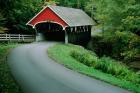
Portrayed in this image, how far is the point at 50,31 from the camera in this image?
4356 centimetres

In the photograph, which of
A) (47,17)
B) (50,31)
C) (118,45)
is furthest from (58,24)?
(118,45)

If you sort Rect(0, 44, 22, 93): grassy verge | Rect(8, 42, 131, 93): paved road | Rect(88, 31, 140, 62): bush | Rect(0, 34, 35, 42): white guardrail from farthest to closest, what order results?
Rect(0, 34, 35, 42): white guardrail → Rect(88, 31, 140, 62): bush → Rect(8, 42, 131, 93): paved road → Rect(0, 44, 22, 93): grassy verge

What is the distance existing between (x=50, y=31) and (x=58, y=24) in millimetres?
2845

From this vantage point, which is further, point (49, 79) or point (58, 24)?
point (58, 24)

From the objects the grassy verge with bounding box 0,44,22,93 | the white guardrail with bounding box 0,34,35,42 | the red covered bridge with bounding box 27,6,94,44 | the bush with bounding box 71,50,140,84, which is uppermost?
the red covered bridge with bounding box 27,6,94,44

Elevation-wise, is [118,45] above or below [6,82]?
below

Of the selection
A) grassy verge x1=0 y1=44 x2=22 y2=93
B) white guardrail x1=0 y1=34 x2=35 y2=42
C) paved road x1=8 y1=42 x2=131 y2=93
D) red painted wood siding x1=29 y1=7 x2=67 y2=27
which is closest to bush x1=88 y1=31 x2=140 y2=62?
red painted wood siding x1=29 y1=7 x2=67 y2=27

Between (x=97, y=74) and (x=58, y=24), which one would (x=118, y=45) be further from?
(x=97, y=74)

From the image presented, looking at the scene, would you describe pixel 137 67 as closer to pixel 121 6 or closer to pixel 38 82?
pixel 121 6

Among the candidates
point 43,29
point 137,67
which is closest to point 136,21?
point 137,67

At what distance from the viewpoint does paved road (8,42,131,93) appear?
1501cm

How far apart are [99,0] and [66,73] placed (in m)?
28.7

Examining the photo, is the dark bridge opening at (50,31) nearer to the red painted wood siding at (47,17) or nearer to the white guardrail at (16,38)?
the white guardrail at (16,38)

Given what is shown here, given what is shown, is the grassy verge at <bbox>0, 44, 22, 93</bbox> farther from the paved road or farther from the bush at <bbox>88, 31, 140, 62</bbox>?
the bush at <bbox>88, 31, 140, 62</bbox>
